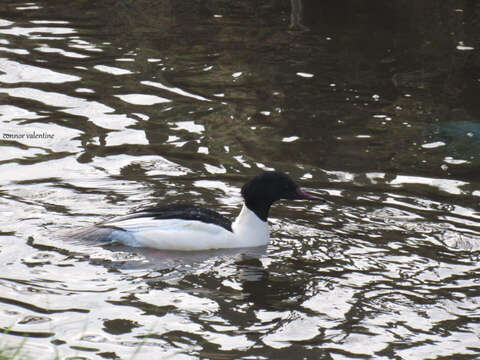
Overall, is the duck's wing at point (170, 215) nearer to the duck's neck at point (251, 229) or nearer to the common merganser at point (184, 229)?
the common merganser at point (184, 229)

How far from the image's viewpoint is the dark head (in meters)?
9.65

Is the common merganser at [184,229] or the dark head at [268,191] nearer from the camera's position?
the common merganser at [184,229]

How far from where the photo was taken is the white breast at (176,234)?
367 inches

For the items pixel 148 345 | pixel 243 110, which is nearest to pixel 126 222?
pixel 148 345

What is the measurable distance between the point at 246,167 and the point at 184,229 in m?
2.15

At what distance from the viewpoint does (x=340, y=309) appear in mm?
7984

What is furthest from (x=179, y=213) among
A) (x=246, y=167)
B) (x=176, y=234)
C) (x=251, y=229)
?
(x=246, y=167)

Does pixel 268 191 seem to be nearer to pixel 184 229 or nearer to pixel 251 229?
pixel 251 229

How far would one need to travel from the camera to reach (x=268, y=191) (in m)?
9.69

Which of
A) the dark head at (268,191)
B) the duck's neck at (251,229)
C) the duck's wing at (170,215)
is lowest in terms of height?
the duck's neck at (251,229)

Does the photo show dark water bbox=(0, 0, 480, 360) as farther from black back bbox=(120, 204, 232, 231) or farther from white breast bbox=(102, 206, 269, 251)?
black back bbox=(120, 204, 232, 231)

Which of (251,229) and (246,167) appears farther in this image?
(246,167)

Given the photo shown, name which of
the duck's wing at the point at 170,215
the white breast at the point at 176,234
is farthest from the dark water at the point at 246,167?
the duck's wing at the point at 170,215

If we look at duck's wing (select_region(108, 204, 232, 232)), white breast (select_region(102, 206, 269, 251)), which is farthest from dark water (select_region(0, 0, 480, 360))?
duck's wing (select_region(108, 204, 232, 232))
